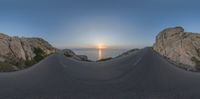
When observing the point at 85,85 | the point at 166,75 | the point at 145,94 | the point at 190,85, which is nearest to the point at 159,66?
the point at 166,75

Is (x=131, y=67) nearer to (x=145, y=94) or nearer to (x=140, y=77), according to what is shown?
(x=140, y=77)

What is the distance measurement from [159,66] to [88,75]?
4.17 meters

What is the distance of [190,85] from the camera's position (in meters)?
15.5

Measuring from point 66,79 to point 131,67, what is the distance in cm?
393

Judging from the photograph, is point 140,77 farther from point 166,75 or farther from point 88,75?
point 88,75

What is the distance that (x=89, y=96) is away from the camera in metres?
14.1

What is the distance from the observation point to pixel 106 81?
53.0ft

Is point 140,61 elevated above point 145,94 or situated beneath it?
elevated above

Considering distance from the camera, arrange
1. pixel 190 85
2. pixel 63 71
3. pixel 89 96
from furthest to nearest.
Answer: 1. pixel 63 71
2. pixel 190 85
3. pixel 89 96

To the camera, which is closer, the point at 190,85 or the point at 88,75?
the point at 190,85

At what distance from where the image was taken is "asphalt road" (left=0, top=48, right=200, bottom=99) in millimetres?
14258

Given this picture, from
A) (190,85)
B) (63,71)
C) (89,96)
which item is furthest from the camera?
(63,71)

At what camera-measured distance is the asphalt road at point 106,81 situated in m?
14.3

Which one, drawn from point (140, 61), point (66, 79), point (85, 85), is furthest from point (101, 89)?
point (140, 61)
